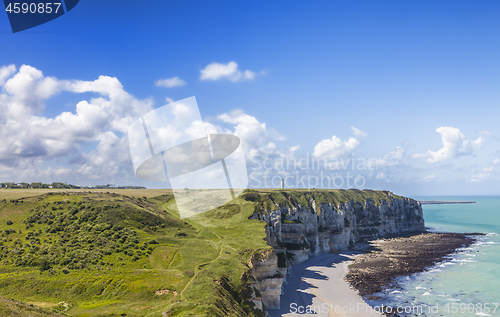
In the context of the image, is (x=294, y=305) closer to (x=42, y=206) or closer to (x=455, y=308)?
(x=455, y=308)

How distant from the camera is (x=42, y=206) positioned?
54.0 meters

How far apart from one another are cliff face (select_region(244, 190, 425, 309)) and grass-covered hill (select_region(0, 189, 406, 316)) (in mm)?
7415

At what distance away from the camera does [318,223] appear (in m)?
101

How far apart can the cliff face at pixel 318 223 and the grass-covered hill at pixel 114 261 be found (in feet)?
24.3

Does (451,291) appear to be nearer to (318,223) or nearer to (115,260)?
(318,223)

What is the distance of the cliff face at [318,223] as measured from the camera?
48.0 meters

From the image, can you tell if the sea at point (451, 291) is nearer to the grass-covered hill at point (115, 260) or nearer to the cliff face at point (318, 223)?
the cliff face at point (318, 223)

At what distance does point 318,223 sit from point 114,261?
Result: 77.9 metres

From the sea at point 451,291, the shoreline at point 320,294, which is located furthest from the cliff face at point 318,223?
the sea at point 451,291

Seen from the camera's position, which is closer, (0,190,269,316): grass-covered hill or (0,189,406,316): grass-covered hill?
(0,189,406,316): grass-covered hill

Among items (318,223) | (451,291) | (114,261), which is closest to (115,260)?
(114,261)

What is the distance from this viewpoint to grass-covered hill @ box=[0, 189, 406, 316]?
27078 millimetres

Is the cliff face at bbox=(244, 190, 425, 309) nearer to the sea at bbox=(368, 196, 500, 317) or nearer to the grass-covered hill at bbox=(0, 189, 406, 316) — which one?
the grass-covered hill at bbox=(0, 189, 406, 316)

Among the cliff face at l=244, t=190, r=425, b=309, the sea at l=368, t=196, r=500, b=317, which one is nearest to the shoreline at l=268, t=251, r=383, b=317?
the cliff face at l=244, t=190, r=425, b=309
